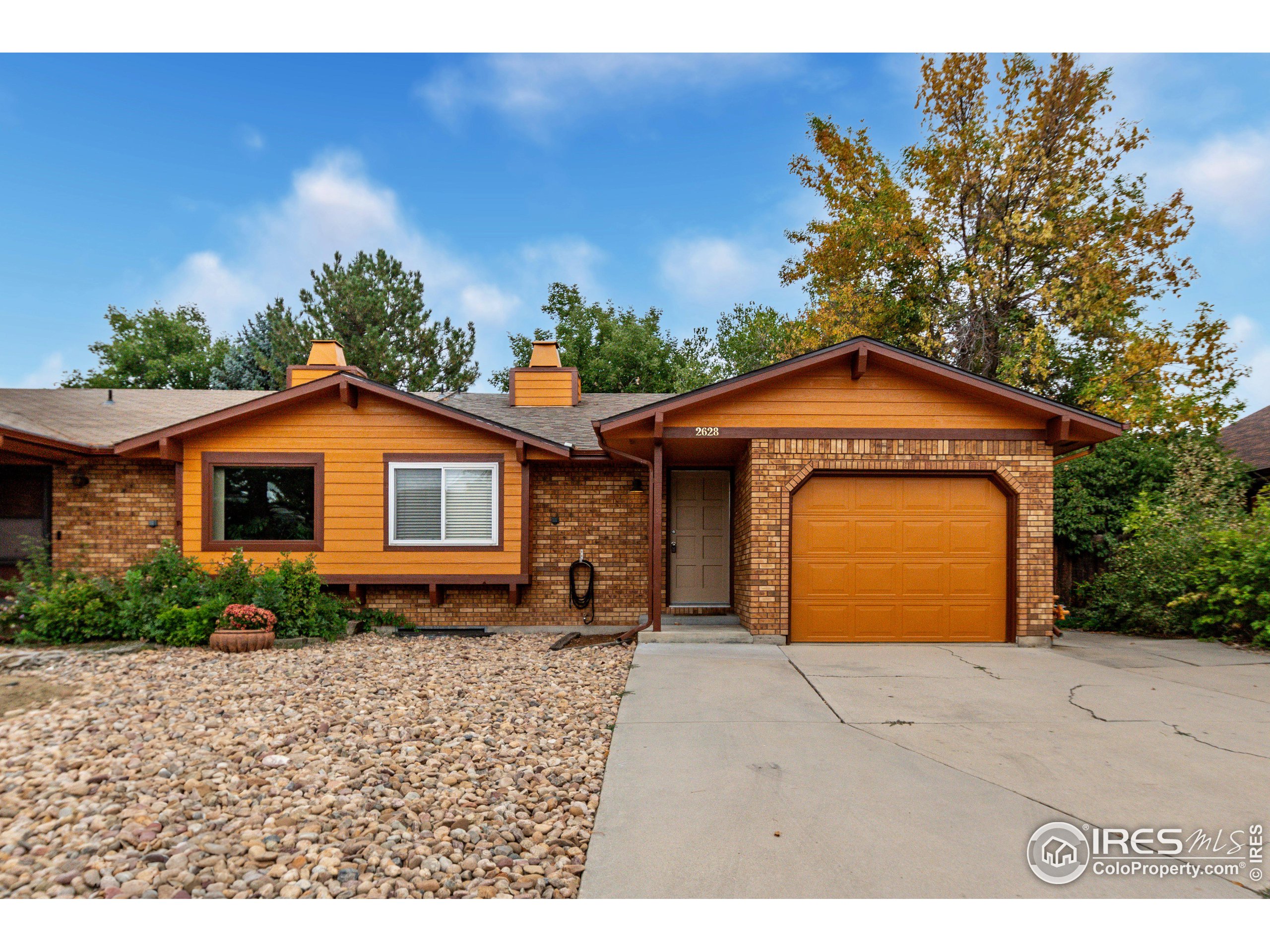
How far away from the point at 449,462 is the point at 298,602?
2768 millimetres

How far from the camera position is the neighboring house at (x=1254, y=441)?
12.9 meters

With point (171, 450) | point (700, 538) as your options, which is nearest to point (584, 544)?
point (700, 538)

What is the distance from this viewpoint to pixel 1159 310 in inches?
545

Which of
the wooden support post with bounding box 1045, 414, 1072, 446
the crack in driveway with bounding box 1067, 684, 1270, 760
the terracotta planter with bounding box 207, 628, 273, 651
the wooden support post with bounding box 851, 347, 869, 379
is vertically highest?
the wooden support post with bounding box 851, 347, 869, 379

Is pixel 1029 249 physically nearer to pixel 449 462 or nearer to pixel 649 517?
pixel 649 517

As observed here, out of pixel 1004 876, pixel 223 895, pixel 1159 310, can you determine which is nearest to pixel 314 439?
pixel 223 895

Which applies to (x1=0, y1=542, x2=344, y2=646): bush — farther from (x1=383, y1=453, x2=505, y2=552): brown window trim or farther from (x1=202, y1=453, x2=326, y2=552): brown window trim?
(x1=383, y1=453, x2=505, y2=552): brown window trim

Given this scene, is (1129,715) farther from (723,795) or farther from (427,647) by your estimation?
(427,647)

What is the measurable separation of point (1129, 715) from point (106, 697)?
808 cm

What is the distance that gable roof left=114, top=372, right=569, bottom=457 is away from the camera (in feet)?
30.0

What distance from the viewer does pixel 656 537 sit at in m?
8.38

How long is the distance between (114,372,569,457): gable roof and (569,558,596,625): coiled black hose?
5.94 ft

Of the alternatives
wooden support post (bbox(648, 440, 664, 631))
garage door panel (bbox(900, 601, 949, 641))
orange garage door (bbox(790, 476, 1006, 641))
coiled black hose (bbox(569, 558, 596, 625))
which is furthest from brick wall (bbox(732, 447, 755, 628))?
coiled black hose (bbox(569, 558, 596, 625))

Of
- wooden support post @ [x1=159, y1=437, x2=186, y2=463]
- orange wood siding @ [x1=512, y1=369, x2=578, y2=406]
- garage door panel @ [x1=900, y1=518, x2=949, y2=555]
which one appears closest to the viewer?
garage door panel @ [x1=900, y1=518, x2=949, y2=555]
